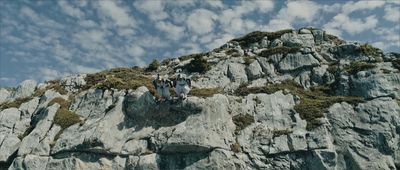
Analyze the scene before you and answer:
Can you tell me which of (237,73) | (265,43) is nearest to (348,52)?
(265,43)

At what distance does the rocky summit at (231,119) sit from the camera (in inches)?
1271

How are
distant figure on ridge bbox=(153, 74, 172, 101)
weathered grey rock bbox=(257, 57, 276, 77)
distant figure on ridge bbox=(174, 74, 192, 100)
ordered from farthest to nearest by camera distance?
weathered grey rock bbox=(257, 57, 276, 77), distant figure on ridge bbox=(153, 74, 172, 101), distant figure on ridge bbox=(174, 74, 192, 100)

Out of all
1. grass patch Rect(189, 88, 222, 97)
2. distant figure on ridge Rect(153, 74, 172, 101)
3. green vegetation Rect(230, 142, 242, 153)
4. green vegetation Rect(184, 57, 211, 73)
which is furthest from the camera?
green vegetation Rect(184, 57, 211, 73)

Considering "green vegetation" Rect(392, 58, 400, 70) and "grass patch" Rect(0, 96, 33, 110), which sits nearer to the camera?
"green vegetation" Rect(392, 58, 400, 70)

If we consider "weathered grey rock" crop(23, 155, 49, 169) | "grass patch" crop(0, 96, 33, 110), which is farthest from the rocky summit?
"grass patch" crop(0, 96, 33, 110)

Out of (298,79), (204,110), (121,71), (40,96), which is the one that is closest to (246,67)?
(298,79)

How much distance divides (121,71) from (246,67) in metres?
14.0

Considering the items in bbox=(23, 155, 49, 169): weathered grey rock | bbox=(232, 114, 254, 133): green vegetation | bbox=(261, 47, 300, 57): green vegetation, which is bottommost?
bbox=(23, 155, 49, 169): weathered grey rock

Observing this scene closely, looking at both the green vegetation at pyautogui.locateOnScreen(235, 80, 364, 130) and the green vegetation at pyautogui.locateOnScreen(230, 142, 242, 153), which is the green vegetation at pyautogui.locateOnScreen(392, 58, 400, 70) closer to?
the green vegetation at pyautogui.locateOnScreen(235, 80, 364, 130)

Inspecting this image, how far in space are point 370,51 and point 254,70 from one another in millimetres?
11818

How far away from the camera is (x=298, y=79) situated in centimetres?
4175

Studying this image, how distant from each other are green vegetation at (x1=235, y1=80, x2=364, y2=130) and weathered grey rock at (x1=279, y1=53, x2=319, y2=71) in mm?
2081

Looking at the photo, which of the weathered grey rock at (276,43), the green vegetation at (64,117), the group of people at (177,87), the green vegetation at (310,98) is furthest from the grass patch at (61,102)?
the weathered grey rock at (276,43)

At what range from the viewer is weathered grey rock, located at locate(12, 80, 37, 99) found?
4562 centimetres
